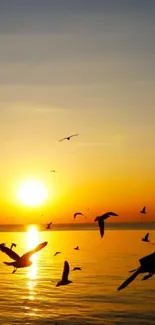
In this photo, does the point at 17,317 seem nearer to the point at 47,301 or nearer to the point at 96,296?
the point at 47,301

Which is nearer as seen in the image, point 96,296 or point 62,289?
point 96,296

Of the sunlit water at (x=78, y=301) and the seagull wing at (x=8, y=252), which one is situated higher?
the sunlit water at (x=78, y=301)

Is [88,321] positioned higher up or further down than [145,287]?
further down

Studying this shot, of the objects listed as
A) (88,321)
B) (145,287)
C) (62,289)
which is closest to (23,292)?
(62,289)

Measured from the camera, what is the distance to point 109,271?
76.2m

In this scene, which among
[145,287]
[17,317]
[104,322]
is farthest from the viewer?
[145,287]

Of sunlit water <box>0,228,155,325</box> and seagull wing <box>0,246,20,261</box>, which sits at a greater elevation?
sunlit water <box>0,228,155,325</box>

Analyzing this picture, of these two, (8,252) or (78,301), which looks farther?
(78,301)

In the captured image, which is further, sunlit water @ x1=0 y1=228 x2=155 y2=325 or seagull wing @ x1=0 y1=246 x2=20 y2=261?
sunlit water @ x1=0 y1=228 x2=155 y2=325

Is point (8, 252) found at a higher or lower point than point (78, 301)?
lower

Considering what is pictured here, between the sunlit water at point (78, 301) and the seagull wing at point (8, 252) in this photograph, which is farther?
the sunlit water at point (78, 301)

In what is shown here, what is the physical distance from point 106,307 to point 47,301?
7305mm

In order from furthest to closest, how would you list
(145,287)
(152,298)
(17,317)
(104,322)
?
(145,287), (152,298), (17,317), (104,322)

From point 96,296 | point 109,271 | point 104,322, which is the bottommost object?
point 104,322
